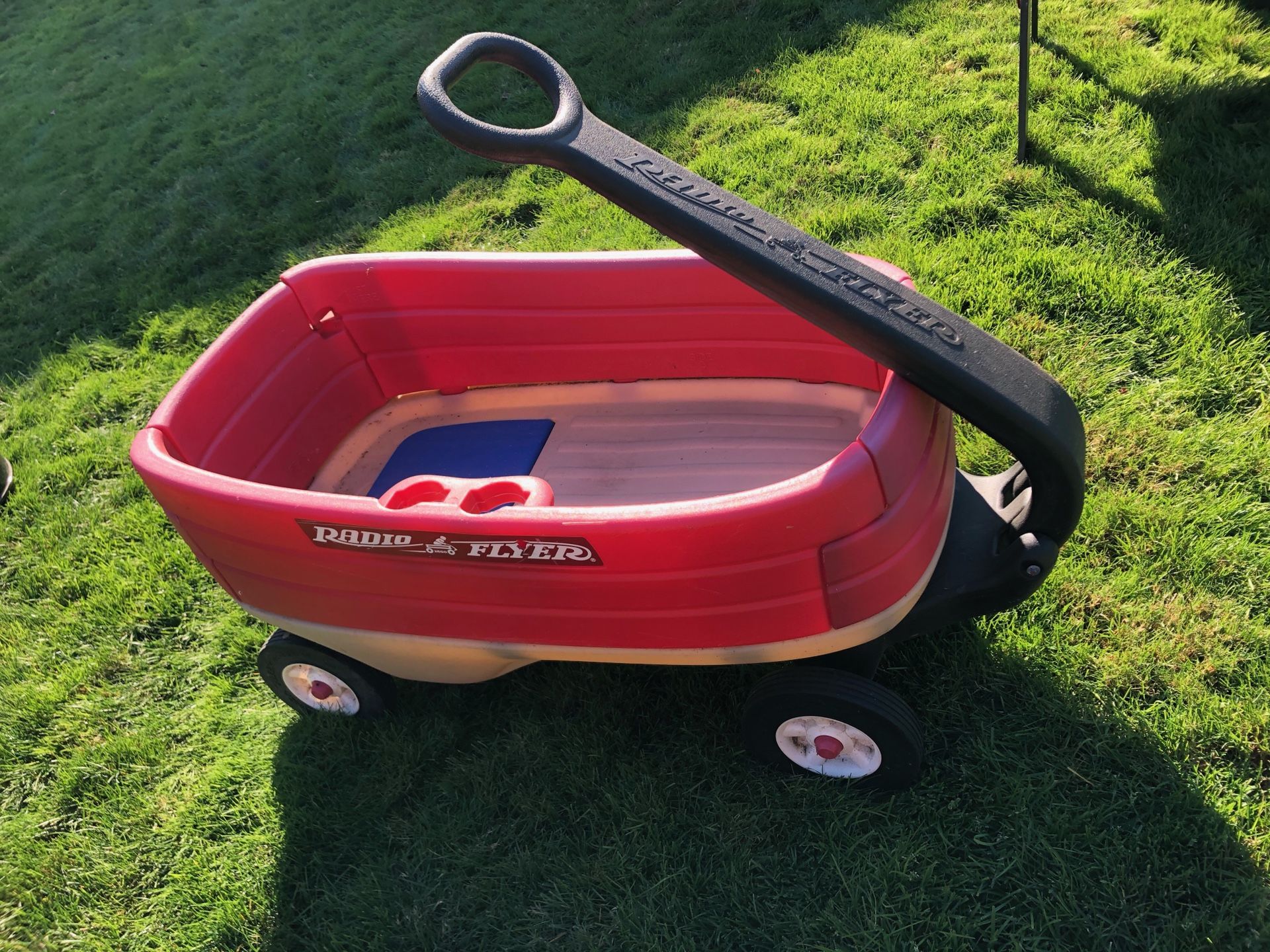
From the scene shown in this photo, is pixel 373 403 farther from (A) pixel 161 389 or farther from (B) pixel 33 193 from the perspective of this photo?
(B) pixel 33 193

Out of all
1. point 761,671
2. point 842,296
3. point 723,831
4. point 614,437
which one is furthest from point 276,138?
point 723,831

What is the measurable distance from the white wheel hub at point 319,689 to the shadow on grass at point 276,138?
1.98 metres

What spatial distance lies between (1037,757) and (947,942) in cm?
35

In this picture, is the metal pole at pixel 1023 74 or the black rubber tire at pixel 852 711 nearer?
the black rubber tire at pixel 852 711

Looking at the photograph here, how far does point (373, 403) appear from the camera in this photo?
2336mm

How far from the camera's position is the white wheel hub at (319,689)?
1.83 m

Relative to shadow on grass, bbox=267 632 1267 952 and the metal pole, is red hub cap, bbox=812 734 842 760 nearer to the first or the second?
shadow on grass, bbox=267 632 1267 952

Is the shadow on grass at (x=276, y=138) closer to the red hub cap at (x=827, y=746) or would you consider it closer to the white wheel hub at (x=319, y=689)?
the white wheel hub at (x=319, y=689)

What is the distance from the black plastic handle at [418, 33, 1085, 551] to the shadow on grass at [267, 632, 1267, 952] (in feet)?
1.31

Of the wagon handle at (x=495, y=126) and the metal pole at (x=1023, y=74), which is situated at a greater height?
the wagon handle at (x=495, y=126)

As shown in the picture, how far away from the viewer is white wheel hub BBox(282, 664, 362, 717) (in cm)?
183

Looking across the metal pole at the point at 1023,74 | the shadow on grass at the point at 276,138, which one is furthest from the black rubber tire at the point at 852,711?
the shadow on grass at the point at 276,138

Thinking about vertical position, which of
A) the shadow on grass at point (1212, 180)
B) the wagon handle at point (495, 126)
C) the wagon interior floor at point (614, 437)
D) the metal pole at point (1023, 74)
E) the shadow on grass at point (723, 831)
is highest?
the wagon handle at point (495, 126)

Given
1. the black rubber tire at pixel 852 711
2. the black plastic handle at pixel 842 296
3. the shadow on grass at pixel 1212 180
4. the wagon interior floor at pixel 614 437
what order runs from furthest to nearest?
the shadow on grass at pixel 1212 180
the wagon interior floor at pixel 614 437
the black rubber tire at pixel 852 711
the black plastic handle at pixel 842 296
